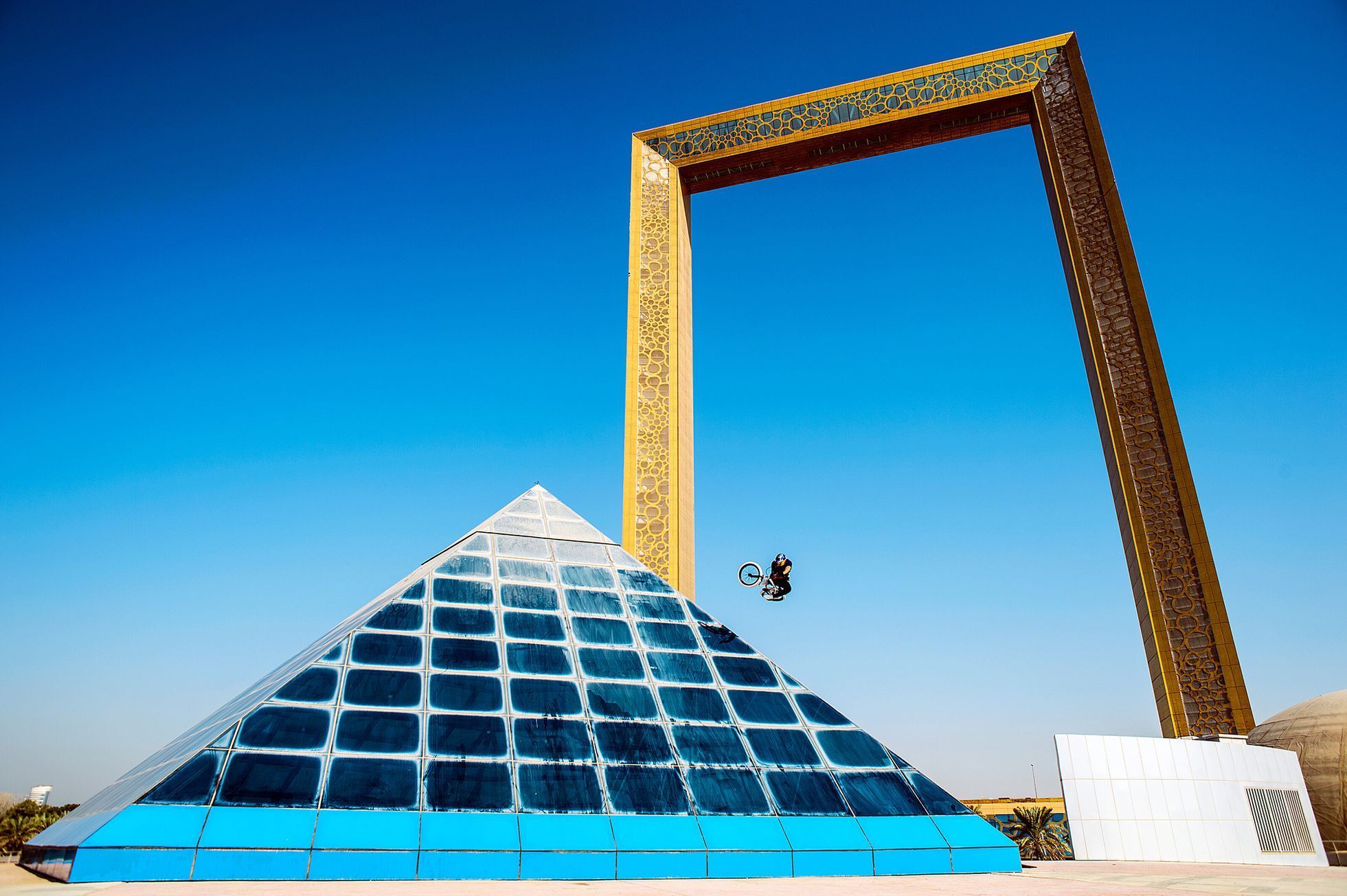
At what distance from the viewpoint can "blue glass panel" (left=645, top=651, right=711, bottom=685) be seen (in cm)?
1081

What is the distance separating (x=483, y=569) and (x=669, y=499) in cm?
838

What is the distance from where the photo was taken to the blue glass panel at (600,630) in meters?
11.2

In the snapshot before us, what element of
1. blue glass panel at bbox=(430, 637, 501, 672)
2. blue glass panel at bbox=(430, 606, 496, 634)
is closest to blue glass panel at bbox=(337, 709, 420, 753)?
blue glass panel at bbox=(430, 637, 501, 672)

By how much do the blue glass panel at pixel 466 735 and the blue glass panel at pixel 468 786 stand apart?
0.51 ft

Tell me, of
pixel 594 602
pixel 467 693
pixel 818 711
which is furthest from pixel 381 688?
pixel 818 711

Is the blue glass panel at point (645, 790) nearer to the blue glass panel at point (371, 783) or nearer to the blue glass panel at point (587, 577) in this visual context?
the blue glass panel at point (371, 783)

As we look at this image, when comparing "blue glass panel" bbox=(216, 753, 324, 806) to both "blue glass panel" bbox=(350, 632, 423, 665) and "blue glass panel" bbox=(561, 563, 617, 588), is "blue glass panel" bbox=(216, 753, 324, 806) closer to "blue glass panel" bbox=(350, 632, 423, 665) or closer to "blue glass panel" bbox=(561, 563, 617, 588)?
"blue glass panel" bbox=(350, 632, 423, 665)

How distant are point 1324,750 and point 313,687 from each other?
24841 mm

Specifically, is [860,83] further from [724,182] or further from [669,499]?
[669,499]

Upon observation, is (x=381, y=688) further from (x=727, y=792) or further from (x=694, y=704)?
(x=727, y=792)

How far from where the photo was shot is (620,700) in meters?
10.1

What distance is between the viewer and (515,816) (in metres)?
8.27

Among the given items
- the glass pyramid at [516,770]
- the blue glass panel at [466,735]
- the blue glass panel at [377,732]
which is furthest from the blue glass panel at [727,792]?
the blue glass panel at [377,732]

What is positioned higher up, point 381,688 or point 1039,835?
point 381,688
